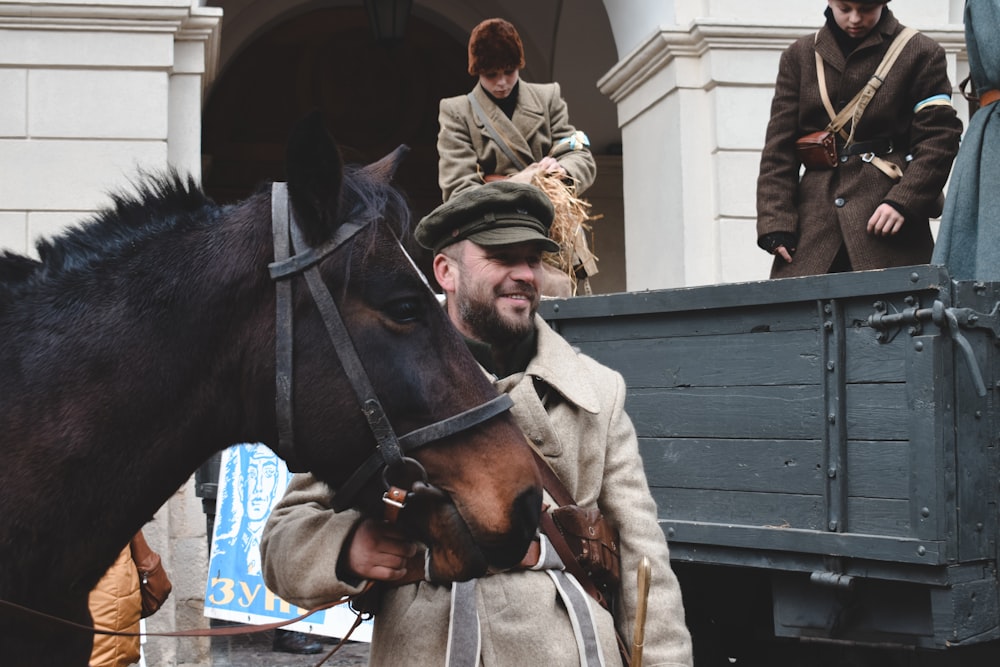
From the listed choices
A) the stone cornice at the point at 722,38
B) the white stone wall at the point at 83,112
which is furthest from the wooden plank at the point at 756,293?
the stone cornice at the point at 722,38

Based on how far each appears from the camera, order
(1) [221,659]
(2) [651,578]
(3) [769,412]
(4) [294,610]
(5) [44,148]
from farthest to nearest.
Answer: (5) [44,148], (1) [221,659], (4) [294,610], (3) [769,412], (2) [651,578]

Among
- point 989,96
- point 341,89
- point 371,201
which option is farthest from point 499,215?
point 341,89

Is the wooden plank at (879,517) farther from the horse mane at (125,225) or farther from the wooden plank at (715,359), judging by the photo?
the horse mane at (125,225)

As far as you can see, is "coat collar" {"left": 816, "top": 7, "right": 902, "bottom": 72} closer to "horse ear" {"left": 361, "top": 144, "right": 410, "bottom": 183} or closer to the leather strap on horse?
the leather strap on horse

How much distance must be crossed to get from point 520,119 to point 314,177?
3.79 m

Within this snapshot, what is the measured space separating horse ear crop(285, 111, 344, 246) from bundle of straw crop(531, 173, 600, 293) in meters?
3.19

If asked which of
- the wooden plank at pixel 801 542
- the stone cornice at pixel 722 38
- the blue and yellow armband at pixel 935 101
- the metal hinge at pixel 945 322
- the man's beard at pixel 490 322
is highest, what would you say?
the stone cornice at pixel 722 38

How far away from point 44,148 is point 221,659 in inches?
→ 113

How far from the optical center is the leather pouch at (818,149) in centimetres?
466

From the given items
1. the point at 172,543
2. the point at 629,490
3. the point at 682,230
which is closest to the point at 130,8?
the point at 172,543

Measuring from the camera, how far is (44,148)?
22.0 ft

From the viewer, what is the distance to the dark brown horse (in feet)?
6.73

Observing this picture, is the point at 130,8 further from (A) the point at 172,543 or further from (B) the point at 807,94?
(B) the point at 807,94

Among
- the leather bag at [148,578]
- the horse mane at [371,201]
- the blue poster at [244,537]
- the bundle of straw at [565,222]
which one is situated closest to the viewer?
the horse mane at [371,201]
